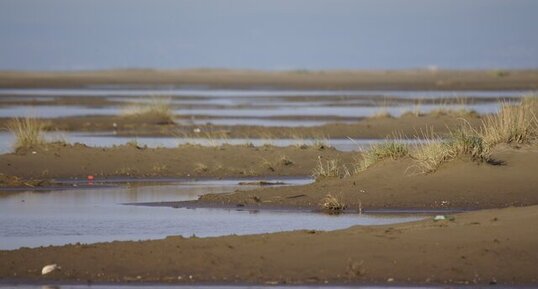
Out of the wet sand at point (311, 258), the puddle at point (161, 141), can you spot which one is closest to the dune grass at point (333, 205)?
the wet sand at point (311, 258)

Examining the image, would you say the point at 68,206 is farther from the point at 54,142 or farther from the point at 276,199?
the point at 54,142

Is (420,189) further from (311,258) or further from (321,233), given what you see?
(311,258)

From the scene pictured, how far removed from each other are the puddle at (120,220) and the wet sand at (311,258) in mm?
1610

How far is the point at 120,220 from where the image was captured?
16609 mm

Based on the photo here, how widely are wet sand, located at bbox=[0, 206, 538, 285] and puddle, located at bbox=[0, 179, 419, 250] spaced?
5.28ft

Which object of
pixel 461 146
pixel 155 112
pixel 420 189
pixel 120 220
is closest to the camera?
pixel 120 220

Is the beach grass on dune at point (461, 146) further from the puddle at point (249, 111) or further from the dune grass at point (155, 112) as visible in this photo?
the puddle at point (249, 111)

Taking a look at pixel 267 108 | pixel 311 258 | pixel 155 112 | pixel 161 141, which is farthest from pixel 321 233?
pixel 267 108

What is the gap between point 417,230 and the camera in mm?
13781

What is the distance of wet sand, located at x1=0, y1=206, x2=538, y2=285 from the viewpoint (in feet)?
39.5

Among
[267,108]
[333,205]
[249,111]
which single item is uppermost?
[333,205]

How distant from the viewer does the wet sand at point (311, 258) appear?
1205 centimetres

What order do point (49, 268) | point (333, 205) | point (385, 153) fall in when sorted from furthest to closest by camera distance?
1. point (385, 153)
2. point (333, 205)
3. point (49, 268)

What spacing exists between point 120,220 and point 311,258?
4808 mm
